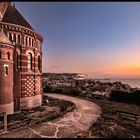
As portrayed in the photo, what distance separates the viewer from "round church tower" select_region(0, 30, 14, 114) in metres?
20.5

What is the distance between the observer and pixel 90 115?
19.8 m

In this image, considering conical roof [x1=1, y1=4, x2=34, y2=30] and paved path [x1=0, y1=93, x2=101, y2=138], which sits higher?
conical roof [x1=1, y1=4, x2=34, y2=30]

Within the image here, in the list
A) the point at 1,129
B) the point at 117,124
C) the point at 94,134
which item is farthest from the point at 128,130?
the point at 1,129

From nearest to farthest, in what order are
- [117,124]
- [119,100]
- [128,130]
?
1. [128,130]
2. [117,124]
3. [119,100]

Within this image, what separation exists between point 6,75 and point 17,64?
12.0 ft

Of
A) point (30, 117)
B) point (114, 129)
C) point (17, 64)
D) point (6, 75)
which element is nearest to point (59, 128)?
point (114, 129)

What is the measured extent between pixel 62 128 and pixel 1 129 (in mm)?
4965

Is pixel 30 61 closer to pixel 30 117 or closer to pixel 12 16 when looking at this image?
pixel 12 16

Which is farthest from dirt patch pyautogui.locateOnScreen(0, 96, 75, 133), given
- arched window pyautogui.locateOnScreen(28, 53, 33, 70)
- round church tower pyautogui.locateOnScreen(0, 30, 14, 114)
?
arched window pyautogui.locateOnScreen(28, 53, 33, 70)

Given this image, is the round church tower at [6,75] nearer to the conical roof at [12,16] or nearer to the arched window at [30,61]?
the conical roof at [12,16]

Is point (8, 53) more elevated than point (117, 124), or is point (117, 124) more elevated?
point (8, 53)

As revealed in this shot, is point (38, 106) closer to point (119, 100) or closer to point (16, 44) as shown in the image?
point (16, 44)

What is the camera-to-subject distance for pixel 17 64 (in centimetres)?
2453

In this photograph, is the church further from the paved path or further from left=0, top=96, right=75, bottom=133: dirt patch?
the paved path
